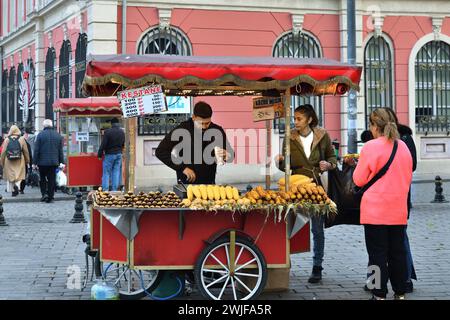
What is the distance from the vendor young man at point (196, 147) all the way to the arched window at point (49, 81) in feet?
60.7

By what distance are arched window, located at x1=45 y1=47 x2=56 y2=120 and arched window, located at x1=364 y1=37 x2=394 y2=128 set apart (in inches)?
416

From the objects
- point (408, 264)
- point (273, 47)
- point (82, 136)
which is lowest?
point (408, 264)

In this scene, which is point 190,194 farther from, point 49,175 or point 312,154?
point 49,175

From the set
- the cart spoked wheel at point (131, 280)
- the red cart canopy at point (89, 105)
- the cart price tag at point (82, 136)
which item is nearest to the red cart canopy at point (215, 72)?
the cart spoked wheel at point (131, 280)

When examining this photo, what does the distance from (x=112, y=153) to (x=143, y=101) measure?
1043 centimetres

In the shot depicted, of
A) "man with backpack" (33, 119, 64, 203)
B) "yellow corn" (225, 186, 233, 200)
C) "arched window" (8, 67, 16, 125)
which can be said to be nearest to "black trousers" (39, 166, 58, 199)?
"man with backpack" (33, 119, 64, 203)

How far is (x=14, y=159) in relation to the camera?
61.6 ft

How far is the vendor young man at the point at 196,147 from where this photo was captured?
8000mm

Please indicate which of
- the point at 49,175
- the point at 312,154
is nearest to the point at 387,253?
the point at 312,154

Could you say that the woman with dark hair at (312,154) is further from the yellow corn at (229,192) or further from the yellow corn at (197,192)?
the yellow corn at (197,192)

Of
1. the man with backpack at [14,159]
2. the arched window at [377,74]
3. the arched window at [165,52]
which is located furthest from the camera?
the arched window at [377,74]

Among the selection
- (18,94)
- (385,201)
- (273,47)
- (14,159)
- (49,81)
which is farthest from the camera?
(18,94)

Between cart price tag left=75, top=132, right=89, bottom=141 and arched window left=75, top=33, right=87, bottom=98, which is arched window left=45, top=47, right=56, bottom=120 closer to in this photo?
arched window left=75, top=33, right=87, bottom=98
